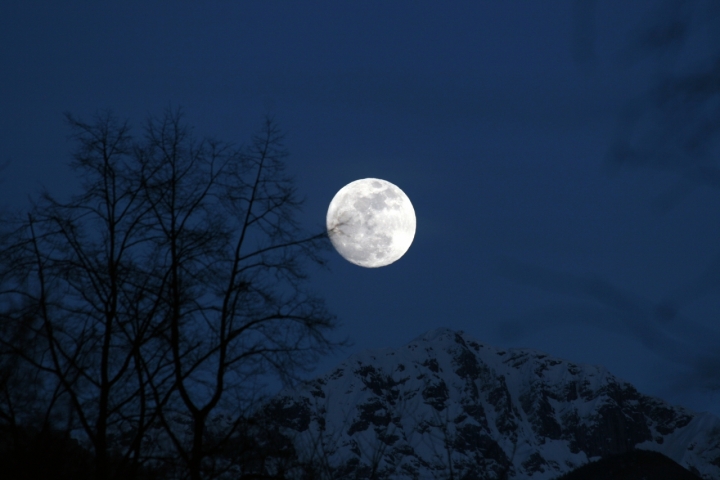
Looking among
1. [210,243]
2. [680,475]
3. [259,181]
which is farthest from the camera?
[680,475]

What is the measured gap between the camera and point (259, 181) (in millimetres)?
12430

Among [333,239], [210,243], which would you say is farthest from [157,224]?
[333,239]

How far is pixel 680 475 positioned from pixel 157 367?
1483cm

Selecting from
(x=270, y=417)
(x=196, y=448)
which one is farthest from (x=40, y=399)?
(x=270, y=417)

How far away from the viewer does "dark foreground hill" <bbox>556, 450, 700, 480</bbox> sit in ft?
64.5

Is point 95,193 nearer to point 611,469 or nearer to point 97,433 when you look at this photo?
point 97,433

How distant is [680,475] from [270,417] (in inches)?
524

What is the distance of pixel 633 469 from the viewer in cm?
2019

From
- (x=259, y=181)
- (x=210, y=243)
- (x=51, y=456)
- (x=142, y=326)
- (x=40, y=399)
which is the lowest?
(x=51, y=456)

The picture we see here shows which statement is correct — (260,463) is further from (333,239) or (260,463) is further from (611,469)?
(611,469)

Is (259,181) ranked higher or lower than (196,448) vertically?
higher

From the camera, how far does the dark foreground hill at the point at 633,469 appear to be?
19.7 m

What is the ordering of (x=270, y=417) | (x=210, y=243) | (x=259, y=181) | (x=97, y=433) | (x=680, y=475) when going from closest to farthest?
(x=97, y=433)
(x=270, y=417)
(x=210, y=243)
(x=259, y=181)
(x=680, y=475)

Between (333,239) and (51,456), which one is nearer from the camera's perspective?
(51,456)
